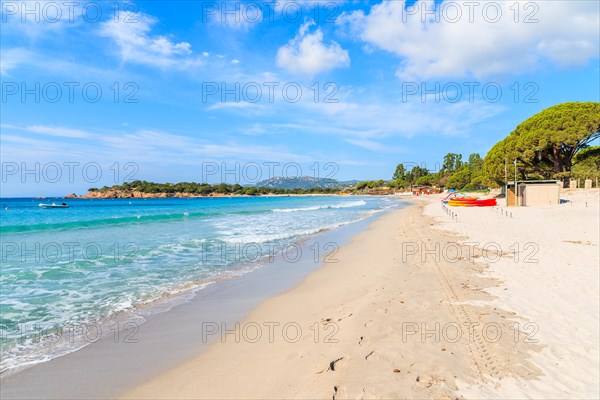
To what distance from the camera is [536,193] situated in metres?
30.2

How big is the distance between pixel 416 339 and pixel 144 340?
13.3 feet

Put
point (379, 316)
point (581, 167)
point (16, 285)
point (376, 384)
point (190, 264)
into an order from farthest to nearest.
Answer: point (581, 167)
point (190, 264)
point (16, 285)
point (379, 316)
point (376, 384)

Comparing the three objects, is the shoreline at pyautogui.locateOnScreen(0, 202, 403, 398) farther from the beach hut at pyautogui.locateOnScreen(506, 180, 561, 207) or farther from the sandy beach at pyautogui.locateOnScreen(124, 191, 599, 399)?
the beach hut at pyautogui.locateOnScreen(506, 180, 561, 207)

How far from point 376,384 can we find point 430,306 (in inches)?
110

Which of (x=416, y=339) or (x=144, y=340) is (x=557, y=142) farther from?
(x=144, y=340)

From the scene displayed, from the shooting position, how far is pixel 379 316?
17.5ft

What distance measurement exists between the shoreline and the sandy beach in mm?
395

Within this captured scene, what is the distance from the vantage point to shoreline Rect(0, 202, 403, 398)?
153 inches

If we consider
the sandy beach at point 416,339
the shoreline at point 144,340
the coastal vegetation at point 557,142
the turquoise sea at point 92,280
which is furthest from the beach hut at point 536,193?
the shoreline at point 144,340

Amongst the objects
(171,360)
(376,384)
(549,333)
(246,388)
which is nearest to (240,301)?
(171,360)

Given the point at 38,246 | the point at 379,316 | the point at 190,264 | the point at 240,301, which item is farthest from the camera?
the point at 38,246

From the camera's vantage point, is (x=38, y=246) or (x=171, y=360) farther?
(x=38, y=246)

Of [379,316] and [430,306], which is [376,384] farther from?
[430,306]

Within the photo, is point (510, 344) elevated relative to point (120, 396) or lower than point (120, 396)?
elevated
